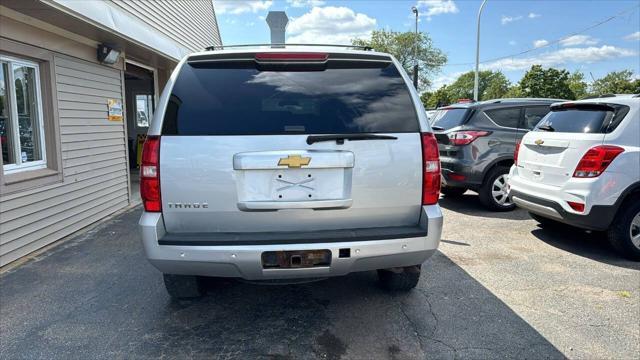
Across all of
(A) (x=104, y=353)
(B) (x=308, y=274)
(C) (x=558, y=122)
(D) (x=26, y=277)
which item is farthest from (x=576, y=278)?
(D) (x=26, y=277)

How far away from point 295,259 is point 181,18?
33.5 feet

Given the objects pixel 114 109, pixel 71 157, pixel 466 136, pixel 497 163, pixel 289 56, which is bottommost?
pixel 497 163

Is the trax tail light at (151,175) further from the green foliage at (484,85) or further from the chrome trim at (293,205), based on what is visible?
the green foliage at (484,85)

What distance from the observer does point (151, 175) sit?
2.63 meters

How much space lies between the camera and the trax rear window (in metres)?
4.50

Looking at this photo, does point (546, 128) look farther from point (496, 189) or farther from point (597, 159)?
point (496, 189)

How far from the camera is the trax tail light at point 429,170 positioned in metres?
Answer: 2.78

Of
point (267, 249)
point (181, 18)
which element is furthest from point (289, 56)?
point (181, 18)

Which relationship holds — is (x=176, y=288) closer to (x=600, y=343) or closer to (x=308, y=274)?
(x=308, y=274)

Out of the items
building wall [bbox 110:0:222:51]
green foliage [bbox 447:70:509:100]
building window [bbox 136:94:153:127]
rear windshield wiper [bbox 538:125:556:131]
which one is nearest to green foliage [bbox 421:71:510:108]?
green foliage [bbox 447:70:509:100]

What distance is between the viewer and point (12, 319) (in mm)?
3363

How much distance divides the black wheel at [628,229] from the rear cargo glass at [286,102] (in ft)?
10.5

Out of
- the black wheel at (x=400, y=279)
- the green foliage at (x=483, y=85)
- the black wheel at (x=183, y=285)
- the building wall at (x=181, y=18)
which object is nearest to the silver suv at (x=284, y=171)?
the black wheel at (x=183, y=285)

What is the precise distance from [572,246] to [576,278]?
115 centimetres
